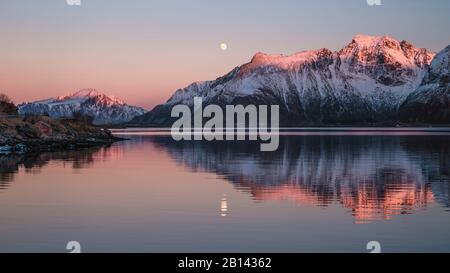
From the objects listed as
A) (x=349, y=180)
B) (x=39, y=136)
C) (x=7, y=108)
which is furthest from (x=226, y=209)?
(x=7, y=108)

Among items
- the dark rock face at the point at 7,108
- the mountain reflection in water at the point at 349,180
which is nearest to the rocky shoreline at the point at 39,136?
the dark rock face at the point at 7,108

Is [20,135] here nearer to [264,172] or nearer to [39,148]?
[39,148]

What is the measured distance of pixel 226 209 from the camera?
38.1 meters

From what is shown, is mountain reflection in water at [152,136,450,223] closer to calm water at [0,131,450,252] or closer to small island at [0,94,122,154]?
calm water at [0,131,450,252]

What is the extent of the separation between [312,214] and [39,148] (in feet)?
255

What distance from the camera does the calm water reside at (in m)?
28.4

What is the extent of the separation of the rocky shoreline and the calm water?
38601 mm

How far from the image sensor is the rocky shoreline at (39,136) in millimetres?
103562

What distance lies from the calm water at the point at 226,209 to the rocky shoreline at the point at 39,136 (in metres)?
38.6

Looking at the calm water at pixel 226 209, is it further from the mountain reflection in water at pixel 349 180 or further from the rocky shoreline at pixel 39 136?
the rocky shoreline at pixel 39 136
